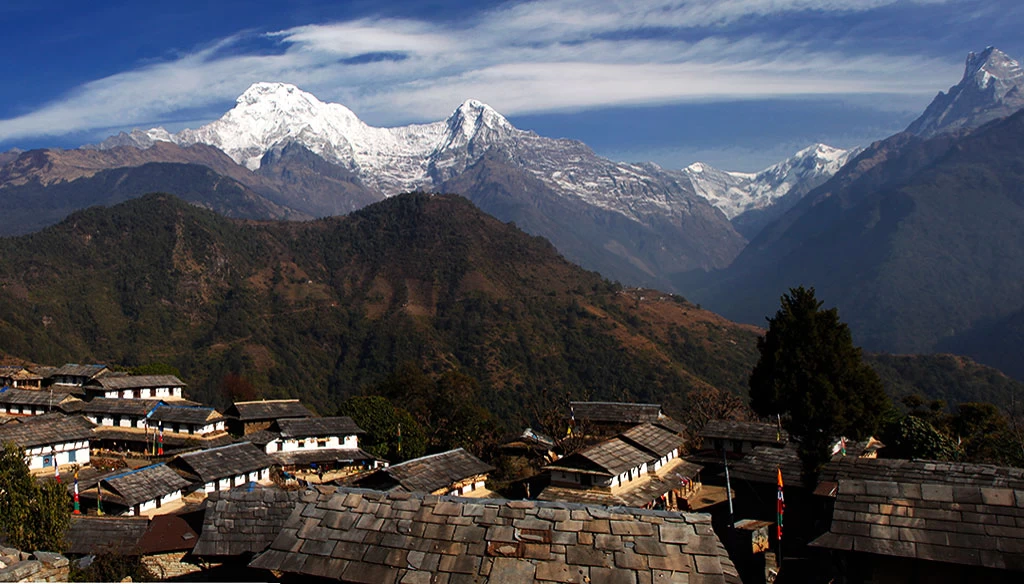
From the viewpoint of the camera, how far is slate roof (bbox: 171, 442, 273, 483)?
40406 millimetres

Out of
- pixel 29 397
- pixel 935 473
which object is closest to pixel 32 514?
pixel 935 473

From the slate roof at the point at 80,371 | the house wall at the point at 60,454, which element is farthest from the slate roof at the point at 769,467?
the slate roof at the point at 80,371

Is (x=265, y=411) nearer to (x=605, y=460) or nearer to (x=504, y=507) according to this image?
(x=605, y=460)

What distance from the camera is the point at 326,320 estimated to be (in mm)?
164875

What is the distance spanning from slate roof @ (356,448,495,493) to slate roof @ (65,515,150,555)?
1026 centimetres

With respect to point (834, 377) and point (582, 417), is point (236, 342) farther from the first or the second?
point (834, 377)

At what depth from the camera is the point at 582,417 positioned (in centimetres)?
5316

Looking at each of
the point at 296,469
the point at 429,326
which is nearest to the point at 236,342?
the point at 429,326

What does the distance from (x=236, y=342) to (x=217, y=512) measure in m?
128

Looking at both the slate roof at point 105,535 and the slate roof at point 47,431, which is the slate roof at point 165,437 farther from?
the slate roof at point 105,535

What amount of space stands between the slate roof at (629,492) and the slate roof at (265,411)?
31392mm

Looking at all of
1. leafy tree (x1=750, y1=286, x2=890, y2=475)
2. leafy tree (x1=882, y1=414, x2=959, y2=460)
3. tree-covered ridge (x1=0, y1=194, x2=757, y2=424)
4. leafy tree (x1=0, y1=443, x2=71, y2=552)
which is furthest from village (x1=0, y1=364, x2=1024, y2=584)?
tree-covered ridge (x1=0, y1=194, x2=757, y2=424)

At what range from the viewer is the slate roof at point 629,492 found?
31.2 meters

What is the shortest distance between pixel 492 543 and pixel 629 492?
21233 millimetres
